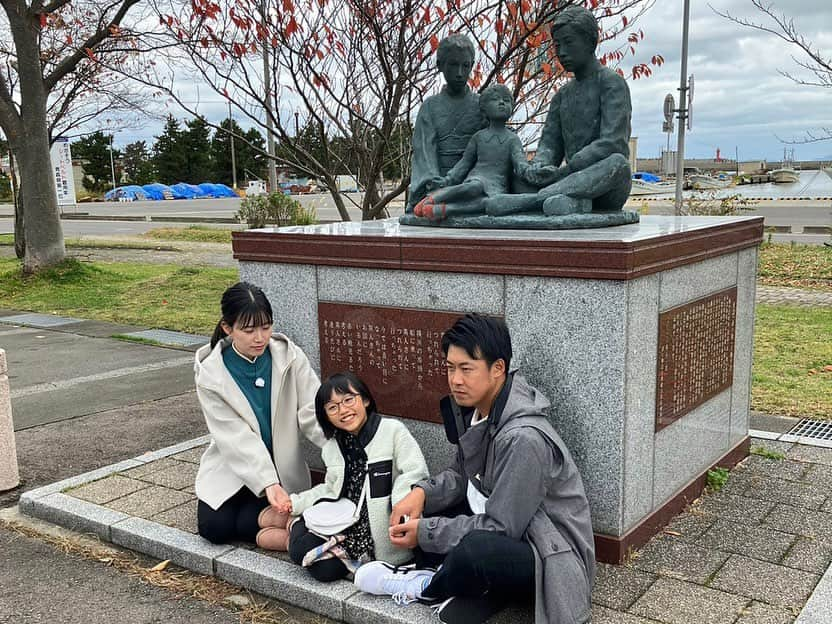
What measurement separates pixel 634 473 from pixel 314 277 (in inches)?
79.4

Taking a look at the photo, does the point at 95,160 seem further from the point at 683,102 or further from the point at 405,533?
the point at 405,533

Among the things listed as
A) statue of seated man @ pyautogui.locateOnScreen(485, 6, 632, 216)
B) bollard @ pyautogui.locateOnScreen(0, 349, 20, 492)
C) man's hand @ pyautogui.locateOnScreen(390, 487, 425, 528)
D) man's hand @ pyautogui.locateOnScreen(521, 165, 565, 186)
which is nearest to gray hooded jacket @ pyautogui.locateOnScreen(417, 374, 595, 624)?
man's hand @ pyautogui.locateOnScreen(390, 487, 425, 528)

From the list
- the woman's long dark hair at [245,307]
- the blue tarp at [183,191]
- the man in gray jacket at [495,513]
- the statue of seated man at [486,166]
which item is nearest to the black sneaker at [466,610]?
the man in gray jacket at [495,513]

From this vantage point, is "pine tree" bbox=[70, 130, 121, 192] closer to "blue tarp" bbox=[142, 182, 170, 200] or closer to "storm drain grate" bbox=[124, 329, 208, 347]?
"blue tarp" bbox=[142, 182, 170, 200]

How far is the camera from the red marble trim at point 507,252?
11.6ft

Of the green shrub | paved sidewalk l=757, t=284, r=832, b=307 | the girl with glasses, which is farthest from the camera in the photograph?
the green shrub

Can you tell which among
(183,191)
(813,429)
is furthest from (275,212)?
(183,191)

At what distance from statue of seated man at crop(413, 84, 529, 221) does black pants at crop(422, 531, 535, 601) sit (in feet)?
7.61

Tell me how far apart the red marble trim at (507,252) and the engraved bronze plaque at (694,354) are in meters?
0.29

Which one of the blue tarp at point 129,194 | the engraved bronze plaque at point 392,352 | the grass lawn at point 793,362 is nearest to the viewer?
the engraved bronze plaque at point 392,352

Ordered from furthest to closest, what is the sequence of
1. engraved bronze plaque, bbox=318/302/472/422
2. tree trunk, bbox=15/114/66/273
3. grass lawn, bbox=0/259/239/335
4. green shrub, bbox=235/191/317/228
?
green shrub, bbox=235/191/317/228
tree trunk, bbox=15/114/66/273
grass lawn, bbox=0/259/239/335
engraved bronze plaque, bbox=318/302/472/422

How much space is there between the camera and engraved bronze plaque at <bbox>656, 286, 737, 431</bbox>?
3.98 meters

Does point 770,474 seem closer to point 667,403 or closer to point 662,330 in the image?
point 667,403

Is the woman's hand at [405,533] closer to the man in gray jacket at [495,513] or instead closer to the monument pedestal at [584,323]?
the man in gray jacket at [495,513]
